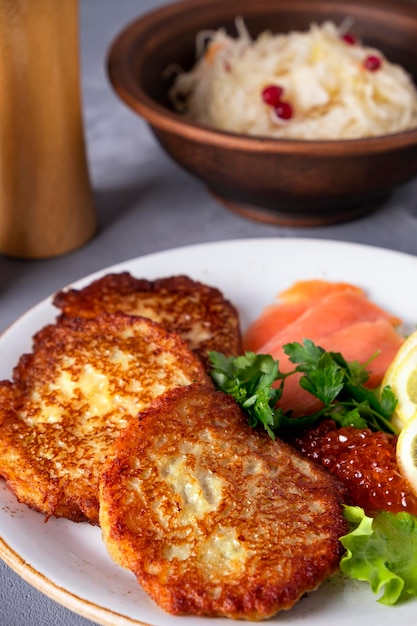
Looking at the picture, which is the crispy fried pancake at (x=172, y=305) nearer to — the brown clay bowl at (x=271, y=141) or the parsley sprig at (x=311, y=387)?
the parsley sprig at (x=311, y=387)

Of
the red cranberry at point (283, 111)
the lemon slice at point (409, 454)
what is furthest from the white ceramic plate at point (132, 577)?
the red cranberry at point (283, 111)

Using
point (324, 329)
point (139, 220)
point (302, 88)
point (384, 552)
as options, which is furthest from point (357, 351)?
point (139, 220)

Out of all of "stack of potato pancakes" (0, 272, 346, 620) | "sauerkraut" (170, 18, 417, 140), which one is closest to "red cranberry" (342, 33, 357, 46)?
"sauerkraut" (170, 18, 417, 140)

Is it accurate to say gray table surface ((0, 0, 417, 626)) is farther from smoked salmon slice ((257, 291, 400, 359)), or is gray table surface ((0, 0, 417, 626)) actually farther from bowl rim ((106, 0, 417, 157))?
smoked salmon slice ((257, 291, 400, 359))

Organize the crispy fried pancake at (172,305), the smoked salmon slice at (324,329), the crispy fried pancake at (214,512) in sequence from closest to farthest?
the crispy fried pancake at (214,512) → the smoked salmon slice at (324,329) → the crispy fried pancake at (172,305)

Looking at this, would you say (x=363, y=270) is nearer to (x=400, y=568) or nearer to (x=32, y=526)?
(x=400, y=568)

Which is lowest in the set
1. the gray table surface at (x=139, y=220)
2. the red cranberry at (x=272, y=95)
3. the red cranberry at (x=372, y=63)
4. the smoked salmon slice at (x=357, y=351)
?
the gray table surface at (x=139, y=220)
